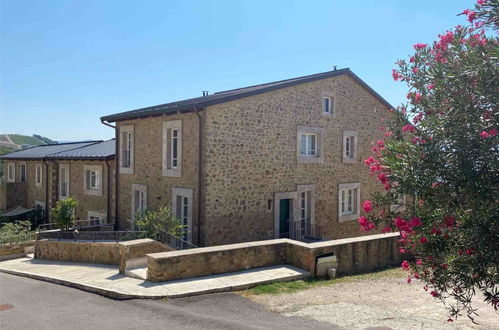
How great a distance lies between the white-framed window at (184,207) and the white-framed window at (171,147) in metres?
0.73

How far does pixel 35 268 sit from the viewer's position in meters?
12.9

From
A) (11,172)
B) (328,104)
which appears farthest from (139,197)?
(11,172)

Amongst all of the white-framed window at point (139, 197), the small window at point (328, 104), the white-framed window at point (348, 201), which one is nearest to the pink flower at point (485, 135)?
the small window at point (328, 104)

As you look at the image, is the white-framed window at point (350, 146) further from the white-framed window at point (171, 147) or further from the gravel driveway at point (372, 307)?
the gravel driveway at point (372, 307)

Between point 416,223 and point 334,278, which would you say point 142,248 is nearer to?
point 334,278

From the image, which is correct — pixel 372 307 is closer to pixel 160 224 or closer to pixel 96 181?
pixel 160 224

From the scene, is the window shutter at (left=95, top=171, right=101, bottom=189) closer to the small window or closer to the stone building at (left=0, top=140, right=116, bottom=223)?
the stone building at (left=0, top=140, right=116, bottom=223)

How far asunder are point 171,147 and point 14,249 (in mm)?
7484

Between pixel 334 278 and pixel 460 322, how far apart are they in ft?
11.9

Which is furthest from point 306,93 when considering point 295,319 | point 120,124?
point 295,319

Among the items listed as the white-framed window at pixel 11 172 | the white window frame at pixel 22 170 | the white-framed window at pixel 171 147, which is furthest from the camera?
the white-framed window at pixel 11 172

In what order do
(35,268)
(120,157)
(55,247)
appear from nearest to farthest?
(35,268) → (55,247) → (120,157)

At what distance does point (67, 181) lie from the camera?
21734 mm

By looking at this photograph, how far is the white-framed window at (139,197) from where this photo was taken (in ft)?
52.8
